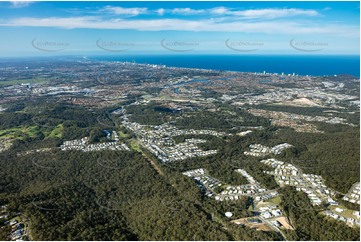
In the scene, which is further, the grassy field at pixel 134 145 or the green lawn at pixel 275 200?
the grassy field at pixel 134 145

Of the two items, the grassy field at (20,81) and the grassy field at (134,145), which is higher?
the grassy field at (134,145)

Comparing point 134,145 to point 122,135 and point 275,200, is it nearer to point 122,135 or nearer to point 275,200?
point 122,135

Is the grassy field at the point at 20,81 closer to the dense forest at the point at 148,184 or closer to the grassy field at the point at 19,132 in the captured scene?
the dense forest at the point at 148,184

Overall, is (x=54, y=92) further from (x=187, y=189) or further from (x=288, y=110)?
(x=187, y=189)

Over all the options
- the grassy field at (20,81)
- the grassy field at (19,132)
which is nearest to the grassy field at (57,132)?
the grassy field at (19,132)

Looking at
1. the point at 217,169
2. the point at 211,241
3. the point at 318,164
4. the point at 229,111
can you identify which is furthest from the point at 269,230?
the point at 229,111

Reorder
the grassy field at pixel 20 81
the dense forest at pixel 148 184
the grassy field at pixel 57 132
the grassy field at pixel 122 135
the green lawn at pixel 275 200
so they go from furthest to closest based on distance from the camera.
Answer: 1. the grassy field at pixel 20 81
2. the grassy field at pixel 57 132
3. the grassy field at pixel 122 135
4. the green lawn at pixel 275 200
5. the dense forest at pixel 148 184

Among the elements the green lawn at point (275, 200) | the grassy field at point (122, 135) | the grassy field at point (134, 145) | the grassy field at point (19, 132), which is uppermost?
the green lawn at point (275, 200)

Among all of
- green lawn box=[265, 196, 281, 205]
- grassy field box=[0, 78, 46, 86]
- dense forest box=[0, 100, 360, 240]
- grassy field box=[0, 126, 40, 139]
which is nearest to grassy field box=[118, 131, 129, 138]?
dense forest box=[0, 100, 360, 240]

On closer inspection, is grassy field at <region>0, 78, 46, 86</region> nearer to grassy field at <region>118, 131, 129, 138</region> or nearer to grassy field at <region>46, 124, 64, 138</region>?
grassy field at <region>46, 124, 64, 138</region>
